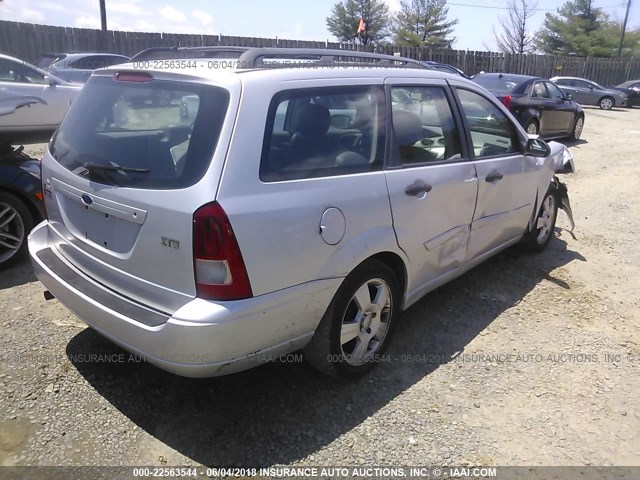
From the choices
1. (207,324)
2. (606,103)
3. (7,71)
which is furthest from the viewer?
(606,103)

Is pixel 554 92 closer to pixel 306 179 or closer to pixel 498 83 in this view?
pixel 498 83

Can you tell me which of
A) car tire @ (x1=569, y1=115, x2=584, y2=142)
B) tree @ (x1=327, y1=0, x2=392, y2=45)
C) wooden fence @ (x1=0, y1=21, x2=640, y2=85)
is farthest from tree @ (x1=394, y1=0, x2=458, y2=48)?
car tire @ (x1=569, y1=115, x2=584, y2=142)

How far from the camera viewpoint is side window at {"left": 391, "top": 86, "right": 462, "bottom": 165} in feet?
10.5

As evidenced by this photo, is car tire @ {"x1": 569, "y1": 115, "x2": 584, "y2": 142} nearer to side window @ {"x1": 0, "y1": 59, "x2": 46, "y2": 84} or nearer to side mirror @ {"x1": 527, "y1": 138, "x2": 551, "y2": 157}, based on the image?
side mirror @ {"x1": 527, "y1": 138, "x2": 551, "y2": 157}

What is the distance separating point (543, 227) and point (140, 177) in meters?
4.17

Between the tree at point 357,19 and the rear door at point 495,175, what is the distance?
47565 millimetres

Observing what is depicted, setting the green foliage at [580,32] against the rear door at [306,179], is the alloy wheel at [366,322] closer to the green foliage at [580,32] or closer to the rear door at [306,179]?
the rear door at [306,179]

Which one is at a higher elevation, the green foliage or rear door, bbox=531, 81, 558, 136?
the green foliage

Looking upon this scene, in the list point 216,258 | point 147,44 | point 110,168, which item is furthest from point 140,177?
point 147,44

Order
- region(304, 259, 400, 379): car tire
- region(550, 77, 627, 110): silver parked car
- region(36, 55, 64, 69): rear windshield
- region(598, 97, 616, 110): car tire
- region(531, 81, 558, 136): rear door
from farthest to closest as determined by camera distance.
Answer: region(598, 97, 616, 110): car tire → region(550, 77, 627, 110): silver parked car → region(36, 55, 64, 69): rear windshield → region(531, 81, 558, 136): rear door → region(304, 259, 400, 379): car tire

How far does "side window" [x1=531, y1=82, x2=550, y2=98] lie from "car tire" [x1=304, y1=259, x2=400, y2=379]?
10428 mm

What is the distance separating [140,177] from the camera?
2.47m

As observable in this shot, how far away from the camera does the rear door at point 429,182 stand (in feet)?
10.2

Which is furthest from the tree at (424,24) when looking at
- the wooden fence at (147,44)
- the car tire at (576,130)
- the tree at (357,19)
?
the car tire at (576,130)
